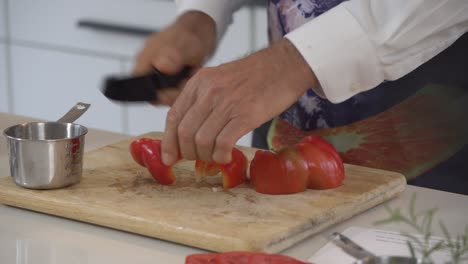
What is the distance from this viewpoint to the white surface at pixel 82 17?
10.2ft

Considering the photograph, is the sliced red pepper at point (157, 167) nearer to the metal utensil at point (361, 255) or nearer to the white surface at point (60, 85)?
the metal utensil at point (361, 255)

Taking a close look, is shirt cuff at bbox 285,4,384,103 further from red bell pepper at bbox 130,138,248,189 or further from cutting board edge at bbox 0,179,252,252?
cutting board edge at bbox 0,179,252,252

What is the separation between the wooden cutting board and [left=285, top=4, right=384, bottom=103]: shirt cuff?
170mm

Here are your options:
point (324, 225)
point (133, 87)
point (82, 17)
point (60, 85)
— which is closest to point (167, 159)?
point (133, 87)

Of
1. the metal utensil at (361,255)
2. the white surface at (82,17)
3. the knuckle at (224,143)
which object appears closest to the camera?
the metal utensil at (361,255)

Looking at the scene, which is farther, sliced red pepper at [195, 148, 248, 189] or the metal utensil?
sliced red pepper at [195, 148, 248, 189]

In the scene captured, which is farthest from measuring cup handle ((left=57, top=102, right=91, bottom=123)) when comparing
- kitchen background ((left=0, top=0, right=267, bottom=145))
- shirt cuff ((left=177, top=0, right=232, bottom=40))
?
kitchen background ((left=0, top=0, right=267, bottom=145))

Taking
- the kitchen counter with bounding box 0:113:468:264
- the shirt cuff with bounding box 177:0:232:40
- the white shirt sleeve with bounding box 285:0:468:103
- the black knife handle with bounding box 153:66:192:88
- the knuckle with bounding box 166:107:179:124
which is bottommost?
the kitchen counter with bounding box 0:113:468:264

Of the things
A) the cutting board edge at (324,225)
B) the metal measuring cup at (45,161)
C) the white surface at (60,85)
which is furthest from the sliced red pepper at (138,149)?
the white surface at (60,85)

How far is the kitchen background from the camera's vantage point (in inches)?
124

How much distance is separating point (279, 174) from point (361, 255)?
0.36 metres

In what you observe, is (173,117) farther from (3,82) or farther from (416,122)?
(3,82)

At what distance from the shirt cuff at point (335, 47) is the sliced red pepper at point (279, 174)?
0.41 feet

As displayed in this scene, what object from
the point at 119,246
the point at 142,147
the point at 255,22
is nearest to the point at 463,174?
the point at 142,147
